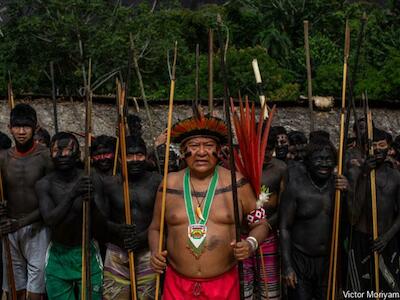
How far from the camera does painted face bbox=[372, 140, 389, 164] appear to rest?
5.98 meters

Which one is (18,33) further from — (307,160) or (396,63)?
(307,160)

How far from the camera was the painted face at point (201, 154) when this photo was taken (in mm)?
4730

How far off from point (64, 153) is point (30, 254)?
3.54 ft

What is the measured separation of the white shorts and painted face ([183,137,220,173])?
2.00m

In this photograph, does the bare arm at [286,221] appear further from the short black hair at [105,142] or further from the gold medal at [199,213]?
the short black hair at [105,142]

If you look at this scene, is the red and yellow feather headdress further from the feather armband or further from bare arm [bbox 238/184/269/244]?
the feather armband

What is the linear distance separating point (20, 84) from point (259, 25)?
1460 centimetres

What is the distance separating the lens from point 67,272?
5.86m

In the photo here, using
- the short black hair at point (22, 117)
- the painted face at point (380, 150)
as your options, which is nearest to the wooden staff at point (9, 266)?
the short black hair at point (22, 117)

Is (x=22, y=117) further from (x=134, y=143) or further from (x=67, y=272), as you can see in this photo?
(x=67, y=272)

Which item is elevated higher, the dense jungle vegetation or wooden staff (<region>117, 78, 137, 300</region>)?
the dense jungle vegetation

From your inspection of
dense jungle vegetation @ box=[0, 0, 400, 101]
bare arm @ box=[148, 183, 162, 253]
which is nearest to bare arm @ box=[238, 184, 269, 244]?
bare arm @ box=[148, 183, 162, 253]

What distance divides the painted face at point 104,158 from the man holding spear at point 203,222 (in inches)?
72.0

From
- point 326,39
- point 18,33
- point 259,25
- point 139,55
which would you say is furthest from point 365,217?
point 259,25
